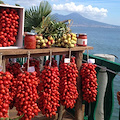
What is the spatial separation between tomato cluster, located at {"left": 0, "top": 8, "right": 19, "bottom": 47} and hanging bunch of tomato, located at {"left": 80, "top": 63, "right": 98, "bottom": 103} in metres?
0.89

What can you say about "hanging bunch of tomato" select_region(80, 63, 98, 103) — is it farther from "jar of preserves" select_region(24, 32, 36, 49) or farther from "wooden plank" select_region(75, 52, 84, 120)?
"jar of preserves" select_region(24, 32, 36, 49)

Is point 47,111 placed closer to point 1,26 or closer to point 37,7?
point 1,26

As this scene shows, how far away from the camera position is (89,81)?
2.32 m

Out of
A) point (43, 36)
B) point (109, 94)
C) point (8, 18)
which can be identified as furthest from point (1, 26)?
point (109, 94)

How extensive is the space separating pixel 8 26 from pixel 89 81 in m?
1.09

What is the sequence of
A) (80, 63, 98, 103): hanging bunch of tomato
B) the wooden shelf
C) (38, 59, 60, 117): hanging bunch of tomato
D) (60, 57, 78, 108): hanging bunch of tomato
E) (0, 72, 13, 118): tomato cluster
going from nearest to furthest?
(0, 72, 13, 118): tomato cluster, the wooden shelf, (38, 59, 60, 117): hanging bunch of tomato, (60, 57, 78, 108): hanging bunch of tomato, (80, 63, 98, 103): hanging bunch of tomato

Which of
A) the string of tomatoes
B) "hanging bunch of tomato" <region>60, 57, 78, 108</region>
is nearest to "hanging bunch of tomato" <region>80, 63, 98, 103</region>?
the string of tomatoes

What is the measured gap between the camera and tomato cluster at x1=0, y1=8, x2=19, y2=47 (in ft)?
6.06

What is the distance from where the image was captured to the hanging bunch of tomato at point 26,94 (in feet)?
6.05

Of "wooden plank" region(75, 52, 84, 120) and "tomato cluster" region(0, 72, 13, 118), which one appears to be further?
"wooden plank" region(75, 52, 84, 120)

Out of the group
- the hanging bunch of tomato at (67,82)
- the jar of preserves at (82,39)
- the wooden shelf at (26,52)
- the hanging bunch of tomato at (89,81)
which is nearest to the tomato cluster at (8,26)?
the wooden shelf at (26,52)

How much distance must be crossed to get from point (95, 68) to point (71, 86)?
0.52 m

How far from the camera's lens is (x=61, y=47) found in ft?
7.28

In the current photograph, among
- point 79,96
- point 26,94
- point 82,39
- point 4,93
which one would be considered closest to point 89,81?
point 79,96
